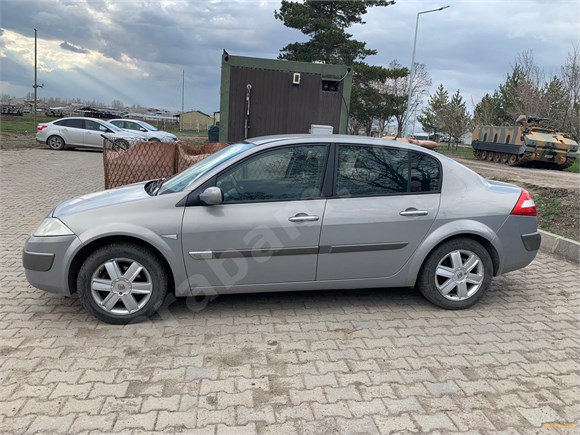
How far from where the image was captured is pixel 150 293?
3.54m

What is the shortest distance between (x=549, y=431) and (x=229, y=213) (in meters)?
2.51

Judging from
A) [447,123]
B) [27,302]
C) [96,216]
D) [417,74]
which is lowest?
[27,302]

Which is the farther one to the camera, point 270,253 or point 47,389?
point 270,253

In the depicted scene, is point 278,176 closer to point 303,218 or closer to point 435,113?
point 303,218

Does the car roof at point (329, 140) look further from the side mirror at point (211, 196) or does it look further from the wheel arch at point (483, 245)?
the wheel arch at point (483, 245)

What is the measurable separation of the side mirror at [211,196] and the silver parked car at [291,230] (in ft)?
0.04

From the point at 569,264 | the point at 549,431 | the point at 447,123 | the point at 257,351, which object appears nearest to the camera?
the point at 549,431

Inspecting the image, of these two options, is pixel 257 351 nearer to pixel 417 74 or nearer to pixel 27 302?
pixel 27 302

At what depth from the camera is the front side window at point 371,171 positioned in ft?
12.5

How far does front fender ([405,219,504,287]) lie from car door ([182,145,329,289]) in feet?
2.96

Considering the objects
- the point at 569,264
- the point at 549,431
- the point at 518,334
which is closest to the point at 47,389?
the point at 549,431

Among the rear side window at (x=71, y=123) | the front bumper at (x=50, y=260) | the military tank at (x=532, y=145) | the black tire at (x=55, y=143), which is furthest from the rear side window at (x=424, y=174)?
the military tank at (x=532, y=145)

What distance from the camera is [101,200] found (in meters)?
3.68

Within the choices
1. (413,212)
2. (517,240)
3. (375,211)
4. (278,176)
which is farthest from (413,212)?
(278,176)
